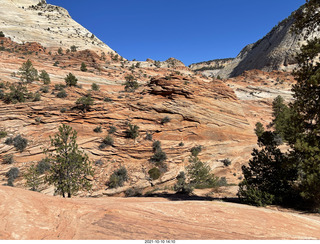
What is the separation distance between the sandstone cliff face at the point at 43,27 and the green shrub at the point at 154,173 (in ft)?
199

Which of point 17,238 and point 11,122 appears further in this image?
point 11,122

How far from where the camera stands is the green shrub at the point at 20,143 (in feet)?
61.6

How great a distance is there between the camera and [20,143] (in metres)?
19.0

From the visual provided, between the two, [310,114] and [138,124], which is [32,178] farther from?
[310,114]

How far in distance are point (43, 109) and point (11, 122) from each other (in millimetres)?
3825

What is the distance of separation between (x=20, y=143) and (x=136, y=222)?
2097 centimetres

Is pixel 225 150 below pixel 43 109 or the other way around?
below

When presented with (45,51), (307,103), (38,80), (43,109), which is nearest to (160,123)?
(43,109)

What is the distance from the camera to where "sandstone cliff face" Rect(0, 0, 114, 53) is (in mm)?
59344

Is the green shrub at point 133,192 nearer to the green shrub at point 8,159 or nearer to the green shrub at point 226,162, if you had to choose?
the green shrub at point 226,162

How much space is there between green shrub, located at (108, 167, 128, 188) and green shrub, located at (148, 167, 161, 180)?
2.88 m

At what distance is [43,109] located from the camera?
22.9 metres

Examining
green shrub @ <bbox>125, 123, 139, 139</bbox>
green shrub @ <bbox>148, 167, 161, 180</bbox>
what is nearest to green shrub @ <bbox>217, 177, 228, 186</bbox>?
green shrub @ <bbox>148, 167, 161, 180</bbox>

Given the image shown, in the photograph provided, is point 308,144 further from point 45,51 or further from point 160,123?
point 45,51
